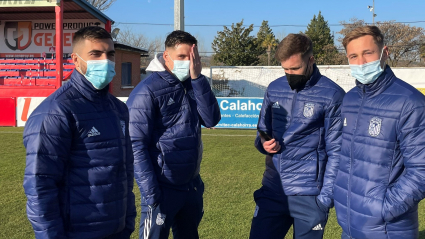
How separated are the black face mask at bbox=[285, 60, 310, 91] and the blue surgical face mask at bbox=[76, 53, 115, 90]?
1.44m

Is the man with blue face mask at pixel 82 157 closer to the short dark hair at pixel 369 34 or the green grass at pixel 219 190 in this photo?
the short dark hair at pixel 369 34

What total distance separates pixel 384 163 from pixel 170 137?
1.65 metres

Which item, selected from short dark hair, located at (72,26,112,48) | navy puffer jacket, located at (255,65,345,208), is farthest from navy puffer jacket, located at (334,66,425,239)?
short dark hair, located at (72,26,112,48)

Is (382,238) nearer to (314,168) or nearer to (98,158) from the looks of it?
(314,168)

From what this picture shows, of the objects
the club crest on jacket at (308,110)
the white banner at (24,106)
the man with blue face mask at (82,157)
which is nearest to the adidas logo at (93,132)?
the man with blue face mask at (82,157)

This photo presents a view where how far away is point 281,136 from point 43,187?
188cm

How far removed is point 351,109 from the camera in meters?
2.84

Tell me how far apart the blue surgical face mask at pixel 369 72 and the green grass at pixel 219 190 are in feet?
8.82

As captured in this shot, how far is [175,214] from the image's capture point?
11.5 feet

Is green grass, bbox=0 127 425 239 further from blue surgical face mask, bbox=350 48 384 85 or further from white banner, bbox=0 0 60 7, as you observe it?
white banner, bbox=0 0 60 7

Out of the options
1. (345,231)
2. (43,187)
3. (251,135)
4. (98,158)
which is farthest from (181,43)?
(251,135)

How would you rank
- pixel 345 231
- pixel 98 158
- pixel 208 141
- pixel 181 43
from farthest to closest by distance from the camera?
pixel 208 141 → pixel 181 43 → pixel 345 231 → pixel 98 158

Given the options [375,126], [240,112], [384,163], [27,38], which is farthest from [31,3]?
[384,163]

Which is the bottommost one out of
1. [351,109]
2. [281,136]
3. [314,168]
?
[314,168]
